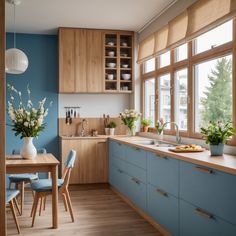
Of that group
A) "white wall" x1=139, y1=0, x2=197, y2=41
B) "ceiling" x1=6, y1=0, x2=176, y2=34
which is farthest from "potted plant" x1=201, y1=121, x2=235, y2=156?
"ceiling" x1=6, y1=0, x2=176, y2=34

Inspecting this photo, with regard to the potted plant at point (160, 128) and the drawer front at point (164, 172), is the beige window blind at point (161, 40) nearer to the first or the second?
the potted plant at point (160, 128)

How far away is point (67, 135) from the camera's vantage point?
649 centimetres

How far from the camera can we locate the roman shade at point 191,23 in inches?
141

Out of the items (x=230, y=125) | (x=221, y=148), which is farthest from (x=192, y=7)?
(x=221, y=148)

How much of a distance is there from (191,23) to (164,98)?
161 cm

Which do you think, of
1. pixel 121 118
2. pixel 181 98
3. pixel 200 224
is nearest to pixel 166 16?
pixel 181 98

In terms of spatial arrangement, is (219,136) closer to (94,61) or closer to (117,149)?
(117,149)

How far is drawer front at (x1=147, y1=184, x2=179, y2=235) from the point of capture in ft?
11.0

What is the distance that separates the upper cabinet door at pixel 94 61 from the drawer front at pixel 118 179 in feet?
4.81

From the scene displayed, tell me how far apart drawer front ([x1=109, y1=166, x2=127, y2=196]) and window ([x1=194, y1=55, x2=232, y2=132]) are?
4.44ft

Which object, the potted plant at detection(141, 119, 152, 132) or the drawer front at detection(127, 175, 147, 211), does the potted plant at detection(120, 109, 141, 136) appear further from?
the drawer front at detection(127, 175, 147, 211)

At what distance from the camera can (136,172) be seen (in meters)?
4.57

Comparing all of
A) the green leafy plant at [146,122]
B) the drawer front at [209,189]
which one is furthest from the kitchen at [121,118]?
the green leafy plant at [146,122]

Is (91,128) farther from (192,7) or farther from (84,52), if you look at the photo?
(192,7)
